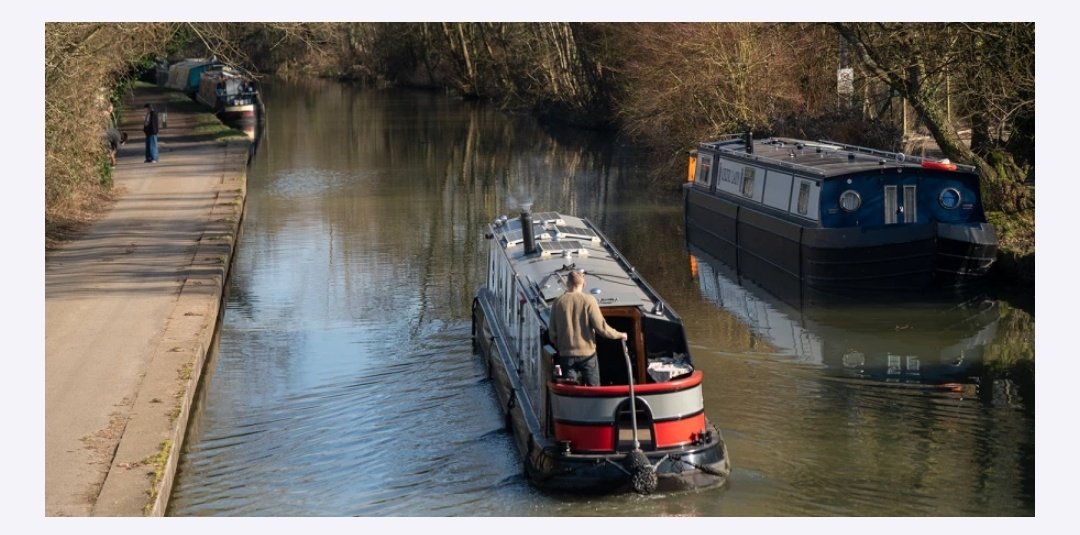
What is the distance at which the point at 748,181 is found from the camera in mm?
24359

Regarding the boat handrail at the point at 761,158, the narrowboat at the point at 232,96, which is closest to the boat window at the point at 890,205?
the boat handrail at the point at 761,158

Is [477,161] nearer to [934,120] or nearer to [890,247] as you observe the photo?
[934,120]

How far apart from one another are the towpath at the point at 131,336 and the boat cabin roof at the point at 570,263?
346cm

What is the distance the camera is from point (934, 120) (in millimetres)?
23906

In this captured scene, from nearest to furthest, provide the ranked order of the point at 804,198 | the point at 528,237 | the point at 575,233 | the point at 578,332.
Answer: the point at 578,332 < the point at 528,237 < the point at 575,233 < the point at 804,198

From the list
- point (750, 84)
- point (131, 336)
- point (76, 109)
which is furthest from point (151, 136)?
point (131, 336)

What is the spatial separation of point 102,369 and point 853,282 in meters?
11.1

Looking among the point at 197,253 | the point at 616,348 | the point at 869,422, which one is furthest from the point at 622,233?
the point at 616,348

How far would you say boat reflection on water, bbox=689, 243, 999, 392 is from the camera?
16172mm

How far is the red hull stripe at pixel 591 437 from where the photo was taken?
1082 cm

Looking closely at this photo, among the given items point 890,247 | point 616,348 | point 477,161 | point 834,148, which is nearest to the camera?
point 616,348

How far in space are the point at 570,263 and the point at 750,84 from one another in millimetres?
18478

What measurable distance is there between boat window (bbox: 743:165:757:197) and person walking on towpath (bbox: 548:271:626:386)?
13.4 metres

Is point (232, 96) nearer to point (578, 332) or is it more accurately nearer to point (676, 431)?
point (578, 332)
